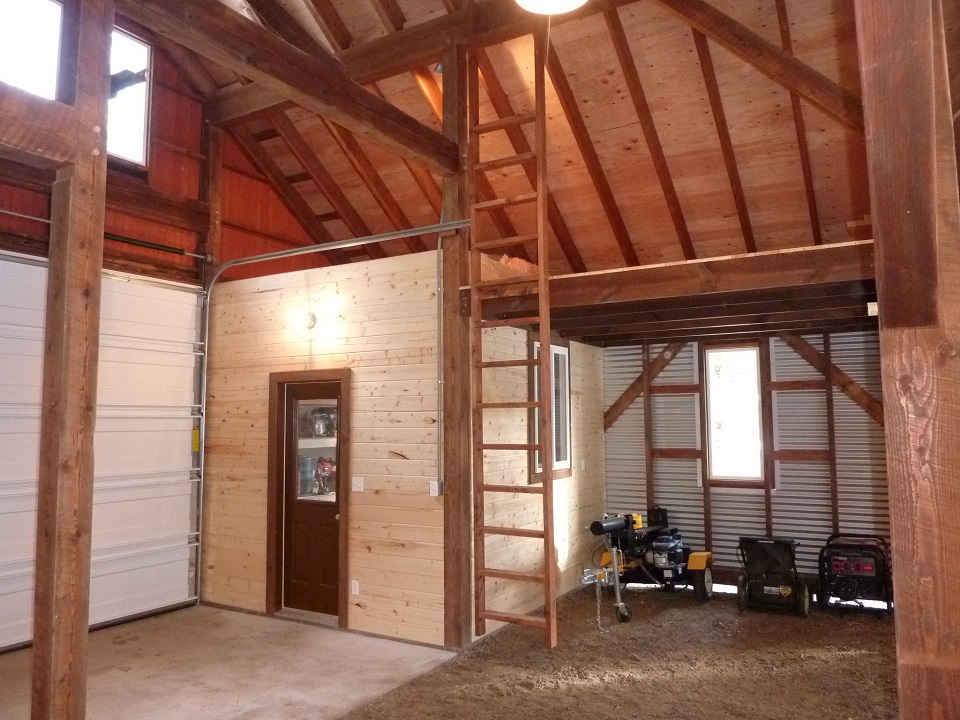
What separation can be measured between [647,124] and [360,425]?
12.3 feet

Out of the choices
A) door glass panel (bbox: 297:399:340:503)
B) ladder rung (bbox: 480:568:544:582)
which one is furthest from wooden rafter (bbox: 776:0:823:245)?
door glass panel (bbox: 297:399:340:503)

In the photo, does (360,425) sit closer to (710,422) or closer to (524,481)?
(524,481)

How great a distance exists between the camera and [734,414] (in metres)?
8.33

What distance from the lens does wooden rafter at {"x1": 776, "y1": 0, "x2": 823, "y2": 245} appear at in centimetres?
539

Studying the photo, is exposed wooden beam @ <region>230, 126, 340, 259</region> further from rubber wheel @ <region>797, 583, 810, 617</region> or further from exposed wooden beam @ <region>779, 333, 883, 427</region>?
rubber wheel @ <region>797, 583, 810, 617</region>

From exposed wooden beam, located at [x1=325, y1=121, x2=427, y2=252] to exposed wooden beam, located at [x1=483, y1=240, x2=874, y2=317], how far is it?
3177mm

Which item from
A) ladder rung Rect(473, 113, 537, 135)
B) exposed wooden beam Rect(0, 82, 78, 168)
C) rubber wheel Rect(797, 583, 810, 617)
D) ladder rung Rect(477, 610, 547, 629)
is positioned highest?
ladder rung Rect(473, 113, 537, 135)

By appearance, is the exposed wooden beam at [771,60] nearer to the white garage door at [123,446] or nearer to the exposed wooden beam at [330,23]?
the exposed wooden beam at [330,23]

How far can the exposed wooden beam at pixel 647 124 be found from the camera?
5770 mm

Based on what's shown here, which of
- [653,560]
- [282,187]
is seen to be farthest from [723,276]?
[282,187]

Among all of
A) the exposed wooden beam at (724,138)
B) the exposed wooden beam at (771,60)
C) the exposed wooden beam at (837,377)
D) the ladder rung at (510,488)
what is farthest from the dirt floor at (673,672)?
the exposed wooden beam at (771,60)

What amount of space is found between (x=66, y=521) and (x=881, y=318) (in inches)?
122

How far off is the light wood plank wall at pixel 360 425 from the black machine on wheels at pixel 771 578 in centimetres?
309

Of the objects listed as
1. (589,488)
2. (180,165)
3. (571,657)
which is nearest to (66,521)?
(571,657)
